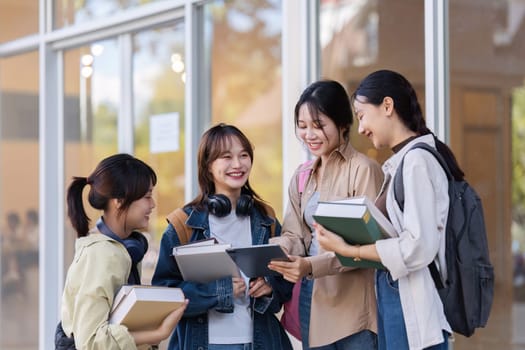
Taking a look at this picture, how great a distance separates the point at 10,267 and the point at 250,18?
9.43ft

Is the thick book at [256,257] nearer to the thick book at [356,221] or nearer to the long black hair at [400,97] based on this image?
the thick book at [356,221]

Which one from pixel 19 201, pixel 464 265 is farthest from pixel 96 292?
pixel 19 201

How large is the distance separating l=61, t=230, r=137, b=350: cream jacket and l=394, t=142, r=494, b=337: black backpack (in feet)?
3.18

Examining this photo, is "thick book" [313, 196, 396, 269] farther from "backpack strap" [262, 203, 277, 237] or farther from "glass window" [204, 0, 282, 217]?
"glass window" [204, 0, 282, 217]

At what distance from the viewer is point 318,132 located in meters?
3.16

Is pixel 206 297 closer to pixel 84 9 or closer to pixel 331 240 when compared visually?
pixel 331 240

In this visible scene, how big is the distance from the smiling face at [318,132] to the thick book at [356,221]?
0.51 meters

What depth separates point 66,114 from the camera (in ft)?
21.1

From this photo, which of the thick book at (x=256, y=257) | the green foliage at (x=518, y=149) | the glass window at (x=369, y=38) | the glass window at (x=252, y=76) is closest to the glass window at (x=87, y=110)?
the glass window at (x=252, y=76)

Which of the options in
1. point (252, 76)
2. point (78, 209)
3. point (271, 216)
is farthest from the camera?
point (252, 76)

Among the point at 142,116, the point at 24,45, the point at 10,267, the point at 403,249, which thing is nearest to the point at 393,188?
the point at 403,249

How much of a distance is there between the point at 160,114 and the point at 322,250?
9.18 ft

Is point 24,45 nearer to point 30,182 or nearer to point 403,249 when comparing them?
point 30,182

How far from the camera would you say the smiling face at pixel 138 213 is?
10.0ft
